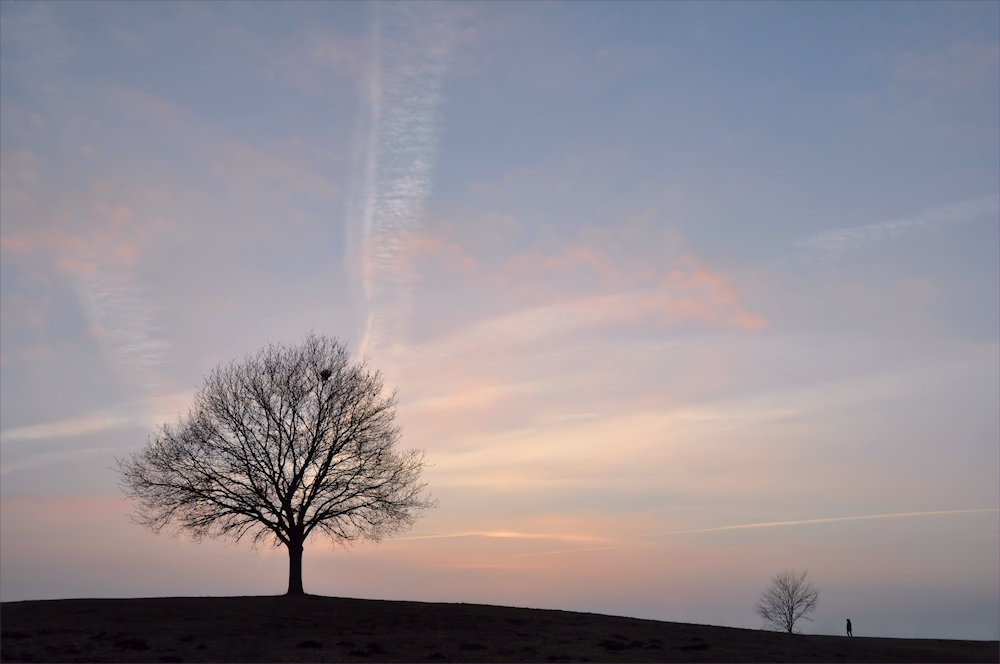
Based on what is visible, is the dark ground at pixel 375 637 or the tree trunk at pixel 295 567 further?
the tree trunk at pixel 295 567

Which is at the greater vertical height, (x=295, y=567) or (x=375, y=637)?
(x=295, y=567)

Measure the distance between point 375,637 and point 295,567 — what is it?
44.3 ft

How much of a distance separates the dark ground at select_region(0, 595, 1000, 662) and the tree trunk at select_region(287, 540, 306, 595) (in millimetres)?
1914

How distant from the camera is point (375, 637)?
3778 centimetres

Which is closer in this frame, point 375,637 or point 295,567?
point 375,637

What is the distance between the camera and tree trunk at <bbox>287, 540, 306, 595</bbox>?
48875 millimetres

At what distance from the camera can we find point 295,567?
49406mm

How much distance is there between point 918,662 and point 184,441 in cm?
4287

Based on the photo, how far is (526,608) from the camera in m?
48.9

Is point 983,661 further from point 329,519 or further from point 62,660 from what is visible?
point 62,660

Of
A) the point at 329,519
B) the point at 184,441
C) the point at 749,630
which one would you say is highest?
the point at 184,441

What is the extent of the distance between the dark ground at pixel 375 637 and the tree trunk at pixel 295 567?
1.91 metres

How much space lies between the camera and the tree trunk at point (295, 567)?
160 feet

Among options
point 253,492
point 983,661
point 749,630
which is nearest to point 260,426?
point 253,492
